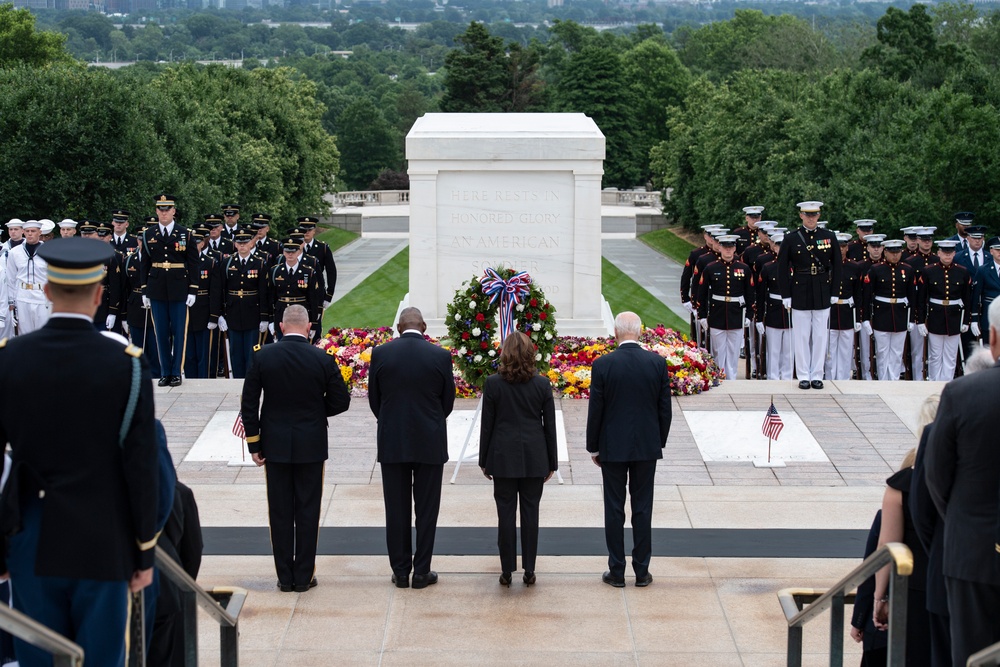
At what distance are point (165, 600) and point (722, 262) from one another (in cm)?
1065

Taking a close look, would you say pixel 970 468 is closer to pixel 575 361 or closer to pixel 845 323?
pixel 575 361

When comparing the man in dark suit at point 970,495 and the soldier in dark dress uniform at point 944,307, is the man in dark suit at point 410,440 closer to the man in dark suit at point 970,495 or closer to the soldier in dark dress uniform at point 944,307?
the man in dark suit at point 970,495

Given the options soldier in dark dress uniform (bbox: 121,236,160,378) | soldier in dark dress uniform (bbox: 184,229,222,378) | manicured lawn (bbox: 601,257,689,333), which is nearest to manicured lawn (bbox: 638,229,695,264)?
manicured lawn (bbox: 601,257,689,333)

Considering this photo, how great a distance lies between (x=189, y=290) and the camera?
14.5m

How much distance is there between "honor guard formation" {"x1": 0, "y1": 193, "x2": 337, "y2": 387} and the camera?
47.0 ft

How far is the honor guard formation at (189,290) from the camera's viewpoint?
1434 centimetres

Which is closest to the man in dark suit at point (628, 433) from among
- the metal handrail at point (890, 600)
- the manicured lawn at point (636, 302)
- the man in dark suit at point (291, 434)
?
the man in dark suit at point (291, 434)

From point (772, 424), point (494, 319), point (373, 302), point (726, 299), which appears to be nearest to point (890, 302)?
point (726, 299)

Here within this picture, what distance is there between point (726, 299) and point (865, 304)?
1568 millimetres

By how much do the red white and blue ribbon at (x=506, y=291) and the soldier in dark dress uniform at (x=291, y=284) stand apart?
307 cm

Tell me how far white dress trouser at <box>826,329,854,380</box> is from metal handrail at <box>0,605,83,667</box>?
12.5 metres

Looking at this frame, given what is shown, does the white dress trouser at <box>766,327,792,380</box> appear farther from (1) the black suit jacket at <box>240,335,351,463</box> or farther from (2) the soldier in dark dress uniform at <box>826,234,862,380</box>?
(1) the black suit jacket at <box>240,335,351,463</box>

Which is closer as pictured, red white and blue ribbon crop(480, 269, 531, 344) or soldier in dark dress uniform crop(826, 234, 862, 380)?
red white and blue ribbon crop(480, 269, 531, 344)

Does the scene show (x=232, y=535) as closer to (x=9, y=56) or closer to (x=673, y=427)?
(x=673, y=427)
